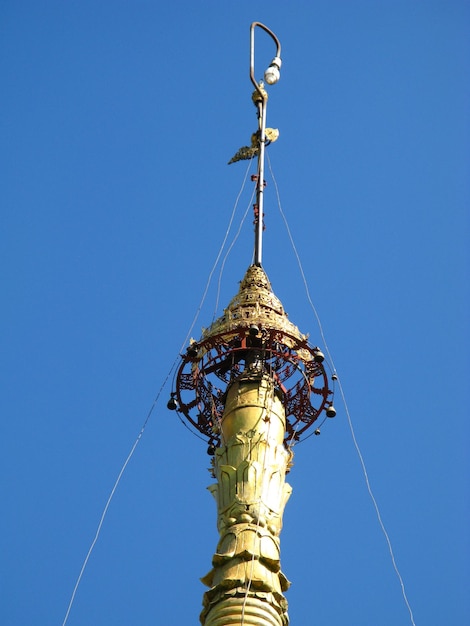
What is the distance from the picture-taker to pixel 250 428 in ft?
101

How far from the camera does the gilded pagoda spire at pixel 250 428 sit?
27.6m

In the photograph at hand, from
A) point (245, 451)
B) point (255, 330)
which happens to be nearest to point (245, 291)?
point (255, 330)

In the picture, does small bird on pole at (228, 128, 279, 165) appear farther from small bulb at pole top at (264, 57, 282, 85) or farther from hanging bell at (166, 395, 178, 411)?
hanging bell at (166, 395, 178, 411)

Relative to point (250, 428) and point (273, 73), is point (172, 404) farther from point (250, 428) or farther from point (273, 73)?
point (273, 73)

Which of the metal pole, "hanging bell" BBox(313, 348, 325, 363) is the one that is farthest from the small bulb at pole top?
"hanging bell" BBox(313, 348, 325, 363)

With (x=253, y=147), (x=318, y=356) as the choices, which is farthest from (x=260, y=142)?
(x=318, y=356)

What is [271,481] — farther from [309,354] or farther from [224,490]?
[309,354]

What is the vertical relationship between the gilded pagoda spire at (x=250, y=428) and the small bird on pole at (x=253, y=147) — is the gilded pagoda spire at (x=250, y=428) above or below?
below

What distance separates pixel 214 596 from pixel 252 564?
38.5 inches

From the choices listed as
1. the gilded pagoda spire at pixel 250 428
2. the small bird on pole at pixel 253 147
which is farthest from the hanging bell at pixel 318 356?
the small bird on pole at pixel 253 147

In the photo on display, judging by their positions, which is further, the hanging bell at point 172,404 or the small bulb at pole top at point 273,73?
the small bulb at pole top at point 273,73

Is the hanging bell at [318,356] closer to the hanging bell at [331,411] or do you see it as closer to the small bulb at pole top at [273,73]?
the hanging bell at [331,411]

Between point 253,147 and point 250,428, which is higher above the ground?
point 253,147

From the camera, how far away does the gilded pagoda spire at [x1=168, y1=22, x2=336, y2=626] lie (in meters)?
27.6
